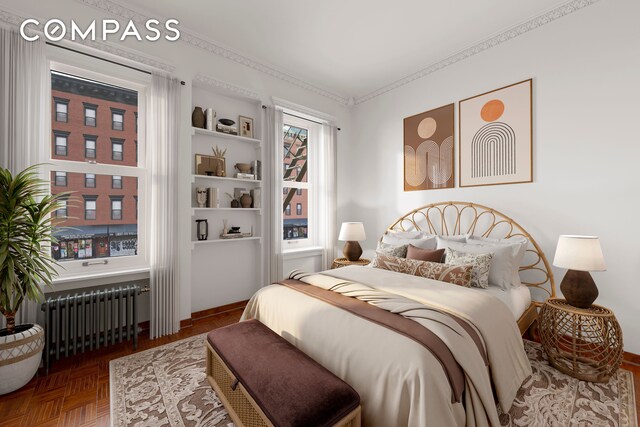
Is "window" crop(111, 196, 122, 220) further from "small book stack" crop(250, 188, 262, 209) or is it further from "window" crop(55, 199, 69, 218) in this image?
"small book stack" crop(250, 188, 262, 209)

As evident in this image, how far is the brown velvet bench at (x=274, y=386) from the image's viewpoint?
120 cm

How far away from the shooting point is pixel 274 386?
1.33 m

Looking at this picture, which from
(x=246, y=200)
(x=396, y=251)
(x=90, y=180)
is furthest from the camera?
(x=246, y=200)

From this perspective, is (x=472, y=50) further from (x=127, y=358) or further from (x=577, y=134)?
(x=127, y=358)

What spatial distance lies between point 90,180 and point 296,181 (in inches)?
98.9

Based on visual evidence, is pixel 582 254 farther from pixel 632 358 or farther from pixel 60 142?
pixel 60 142

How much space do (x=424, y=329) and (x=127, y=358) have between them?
98.8 inches

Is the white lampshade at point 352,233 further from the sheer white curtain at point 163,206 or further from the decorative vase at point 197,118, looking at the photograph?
the decorative vase at point 197,118

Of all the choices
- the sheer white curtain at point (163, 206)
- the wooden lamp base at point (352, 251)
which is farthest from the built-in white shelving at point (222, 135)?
the wooden lamp base at point (352, 251)

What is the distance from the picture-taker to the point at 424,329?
1527 millimetres

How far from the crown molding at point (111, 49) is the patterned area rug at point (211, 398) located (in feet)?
9.19

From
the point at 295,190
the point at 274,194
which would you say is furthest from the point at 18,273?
the point at 295,190

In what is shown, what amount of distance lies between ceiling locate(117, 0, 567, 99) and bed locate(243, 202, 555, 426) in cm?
253

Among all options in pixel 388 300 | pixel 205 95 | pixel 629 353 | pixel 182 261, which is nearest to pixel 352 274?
pixel 388 300
